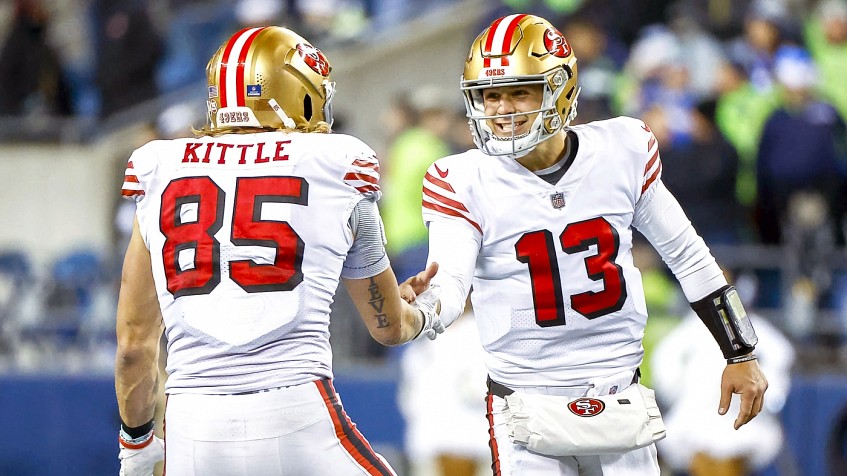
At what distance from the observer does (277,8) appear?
11430 millimetres

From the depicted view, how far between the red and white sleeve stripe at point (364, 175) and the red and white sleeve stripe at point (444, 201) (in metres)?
0.70

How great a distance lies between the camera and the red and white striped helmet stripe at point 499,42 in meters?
4.59

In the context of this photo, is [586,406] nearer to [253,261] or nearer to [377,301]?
[377,301]

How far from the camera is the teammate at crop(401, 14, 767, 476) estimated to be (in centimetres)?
450

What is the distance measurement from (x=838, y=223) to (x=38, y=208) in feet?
20.5

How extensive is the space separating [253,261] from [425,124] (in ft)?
19.2

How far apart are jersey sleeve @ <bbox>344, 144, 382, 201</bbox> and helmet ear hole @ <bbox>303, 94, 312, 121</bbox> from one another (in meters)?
0.19

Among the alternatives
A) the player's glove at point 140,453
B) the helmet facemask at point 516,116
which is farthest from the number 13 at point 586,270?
the player's glove at point 140,453


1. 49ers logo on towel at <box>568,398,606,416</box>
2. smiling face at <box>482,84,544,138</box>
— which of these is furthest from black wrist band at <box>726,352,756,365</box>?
smiling face at <box>482,84,544,138</box>

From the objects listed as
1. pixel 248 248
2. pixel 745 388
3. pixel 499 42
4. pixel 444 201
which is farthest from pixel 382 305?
pixel 745 388

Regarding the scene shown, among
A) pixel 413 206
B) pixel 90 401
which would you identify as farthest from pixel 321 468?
pixel 90 401

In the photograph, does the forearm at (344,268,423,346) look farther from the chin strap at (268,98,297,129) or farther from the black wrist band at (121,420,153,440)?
the black wrist band at (121,420,153,440)

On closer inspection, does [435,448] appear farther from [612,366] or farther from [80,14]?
[80,14]

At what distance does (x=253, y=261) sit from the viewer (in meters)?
3.69
